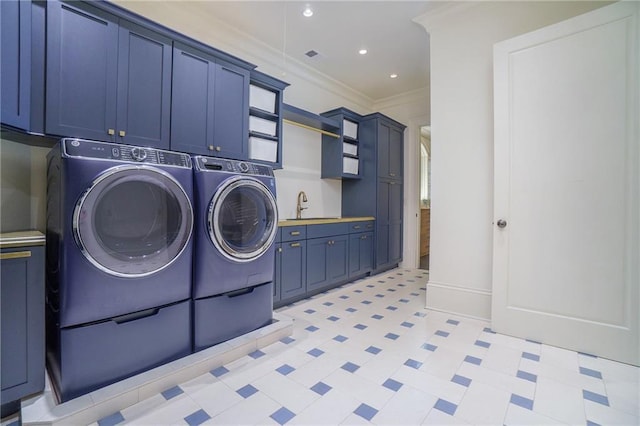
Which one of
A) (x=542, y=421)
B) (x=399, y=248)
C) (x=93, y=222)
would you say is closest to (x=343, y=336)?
(x=542, y=421)

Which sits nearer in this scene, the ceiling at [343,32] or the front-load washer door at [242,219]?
the front-load washer door at [242,219]

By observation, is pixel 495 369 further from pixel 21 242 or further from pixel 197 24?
pixel 197 24

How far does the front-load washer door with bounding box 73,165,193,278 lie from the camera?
1.37 m

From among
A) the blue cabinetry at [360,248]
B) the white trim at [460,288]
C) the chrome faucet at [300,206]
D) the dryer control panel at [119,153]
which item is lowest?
the white trim at [460,288]

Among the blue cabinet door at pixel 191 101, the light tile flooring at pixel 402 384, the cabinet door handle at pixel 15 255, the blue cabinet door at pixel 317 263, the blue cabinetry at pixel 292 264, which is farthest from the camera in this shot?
the blue cabinet door at pixel 317 263

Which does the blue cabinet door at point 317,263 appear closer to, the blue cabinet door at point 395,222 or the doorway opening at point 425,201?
the blue cabinet door at point 395,222

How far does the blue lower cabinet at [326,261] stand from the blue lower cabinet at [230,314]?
2.95ft

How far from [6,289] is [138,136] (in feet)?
3.58

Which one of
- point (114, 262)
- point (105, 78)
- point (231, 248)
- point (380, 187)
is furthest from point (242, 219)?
point (380, 187)

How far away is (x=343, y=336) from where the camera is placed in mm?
2203

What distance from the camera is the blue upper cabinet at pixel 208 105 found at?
2.07 metres

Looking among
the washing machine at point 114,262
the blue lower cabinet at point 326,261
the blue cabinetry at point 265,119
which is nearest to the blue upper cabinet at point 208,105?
the blue cabinetry at point 265,119

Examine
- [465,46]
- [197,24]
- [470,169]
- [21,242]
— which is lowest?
[21,242]

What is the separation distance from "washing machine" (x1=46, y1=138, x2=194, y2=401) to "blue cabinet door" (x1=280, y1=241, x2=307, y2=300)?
1125mm
